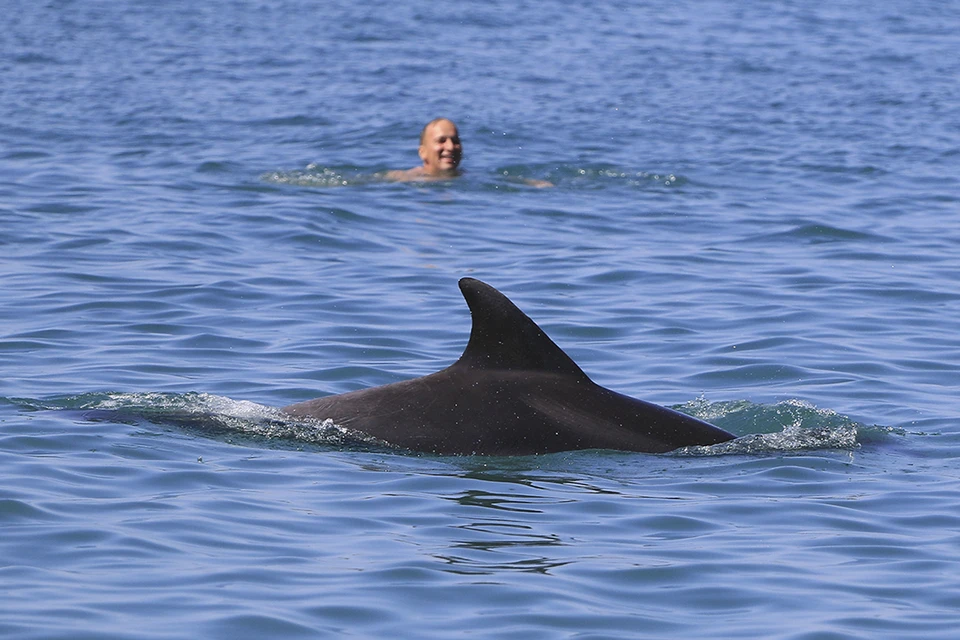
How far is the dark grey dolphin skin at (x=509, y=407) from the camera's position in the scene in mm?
9633

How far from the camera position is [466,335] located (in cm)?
1420

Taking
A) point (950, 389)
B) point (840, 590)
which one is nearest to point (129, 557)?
point (840, 590)

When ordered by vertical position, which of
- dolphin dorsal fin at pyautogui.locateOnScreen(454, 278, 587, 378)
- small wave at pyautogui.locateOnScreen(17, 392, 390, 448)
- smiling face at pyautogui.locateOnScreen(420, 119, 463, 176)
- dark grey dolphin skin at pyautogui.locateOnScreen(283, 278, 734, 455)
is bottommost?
small wave at pyautogui.locateOnScreen(17, 392, 390, 448)

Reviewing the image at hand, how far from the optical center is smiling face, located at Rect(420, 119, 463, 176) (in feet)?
73.5

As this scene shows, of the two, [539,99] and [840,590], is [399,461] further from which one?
[539,99]

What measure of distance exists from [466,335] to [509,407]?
14.8ft

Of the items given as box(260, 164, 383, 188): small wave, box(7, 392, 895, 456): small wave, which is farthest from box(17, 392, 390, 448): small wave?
box(260, 164, 383, 188): small wave

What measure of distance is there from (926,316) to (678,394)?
3900 millimetres

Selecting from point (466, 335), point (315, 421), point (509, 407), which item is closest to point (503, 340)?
point (509, 407)

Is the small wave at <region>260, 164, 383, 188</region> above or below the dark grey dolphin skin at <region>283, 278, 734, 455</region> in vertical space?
above

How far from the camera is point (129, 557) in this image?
25.5 ft

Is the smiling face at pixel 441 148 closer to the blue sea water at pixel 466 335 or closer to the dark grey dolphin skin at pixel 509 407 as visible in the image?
the blue sea water at pixel 466 335

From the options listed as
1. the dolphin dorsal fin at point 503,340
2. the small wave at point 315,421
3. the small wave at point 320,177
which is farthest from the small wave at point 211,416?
the small wave at point 320,177

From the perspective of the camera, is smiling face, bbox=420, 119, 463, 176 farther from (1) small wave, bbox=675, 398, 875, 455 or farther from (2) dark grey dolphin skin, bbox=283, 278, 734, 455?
(2) dark grey dolphin skin, bbox=283, 278, 734, 455
